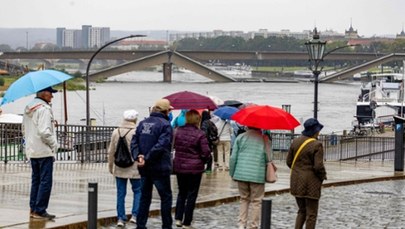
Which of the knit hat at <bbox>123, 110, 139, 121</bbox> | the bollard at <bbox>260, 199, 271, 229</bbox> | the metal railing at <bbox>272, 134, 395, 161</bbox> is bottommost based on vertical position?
the metal railing at <bbox>272, 134, 395, 161</bbox>

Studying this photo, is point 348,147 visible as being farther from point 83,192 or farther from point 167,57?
point 167,57

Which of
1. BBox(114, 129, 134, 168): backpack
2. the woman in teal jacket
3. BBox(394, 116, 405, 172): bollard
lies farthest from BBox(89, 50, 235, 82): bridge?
the woman in teal jacket

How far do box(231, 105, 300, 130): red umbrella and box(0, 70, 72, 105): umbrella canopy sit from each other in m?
2.47

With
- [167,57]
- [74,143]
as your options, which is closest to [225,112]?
[74,143]

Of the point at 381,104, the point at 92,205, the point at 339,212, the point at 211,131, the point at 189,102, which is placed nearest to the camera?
the point at 92,205

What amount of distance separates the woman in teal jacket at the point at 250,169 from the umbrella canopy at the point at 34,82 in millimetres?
2549

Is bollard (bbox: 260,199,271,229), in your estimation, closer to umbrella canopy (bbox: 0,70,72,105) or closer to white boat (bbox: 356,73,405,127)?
umbrella canopy (bbox: 0,70,72,105)

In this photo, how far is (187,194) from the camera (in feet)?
45.9

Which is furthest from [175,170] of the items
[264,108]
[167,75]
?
[167,75]

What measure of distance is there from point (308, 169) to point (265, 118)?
0.97m

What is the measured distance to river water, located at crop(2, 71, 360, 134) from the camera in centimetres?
8531

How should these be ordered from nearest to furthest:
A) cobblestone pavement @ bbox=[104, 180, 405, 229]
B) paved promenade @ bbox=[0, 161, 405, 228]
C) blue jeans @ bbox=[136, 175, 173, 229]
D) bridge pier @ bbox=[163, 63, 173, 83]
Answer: blue jeans @ bbox=[136, 175, 173, 229]
paved promenade @ bbox=[0, 161, 405, 228]
cobblestone pavement @ bbox=[104, 180, 405, 229]
bridge pier @ bbox=[163, 63, 173, 83]

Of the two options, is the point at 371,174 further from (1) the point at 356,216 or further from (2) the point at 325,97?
(2) the point at 325,97

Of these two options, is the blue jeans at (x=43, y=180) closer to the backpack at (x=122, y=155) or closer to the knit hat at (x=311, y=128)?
the backpack at (x=122, y=155)
